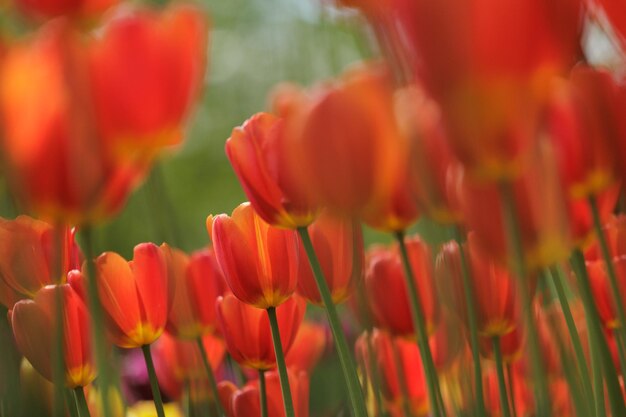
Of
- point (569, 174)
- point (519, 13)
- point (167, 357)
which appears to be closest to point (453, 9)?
point (519, 13)

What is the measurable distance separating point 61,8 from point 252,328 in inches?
8.3

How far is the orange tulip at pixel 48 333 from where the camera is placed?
1.18 ft

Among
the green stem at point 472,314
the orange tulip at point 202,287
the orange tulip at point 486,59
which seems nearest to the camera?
the orange tulip at point 486,59

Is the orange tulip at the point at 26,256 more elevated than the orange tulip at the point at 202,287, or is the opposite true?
the orange tulip at the point at 26,256

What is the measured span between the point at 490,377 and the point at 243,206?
181mm

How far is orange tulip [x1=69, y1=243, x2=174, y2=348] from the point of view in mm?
392

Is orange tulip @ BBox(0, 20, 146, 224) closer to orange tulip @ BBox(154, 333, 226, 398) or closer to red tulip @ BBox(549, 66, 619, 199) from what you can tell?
red tulip @ BBox(549, 66, 619, 199)

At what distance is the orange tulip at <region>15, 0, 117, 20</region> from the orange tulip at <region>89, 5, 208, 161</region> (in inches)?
0.4

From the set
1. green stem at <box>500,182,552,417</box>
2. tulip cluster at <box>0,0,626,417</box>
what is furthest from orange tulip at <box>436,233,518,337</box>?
green stem at <box>500,182,552,417</box>

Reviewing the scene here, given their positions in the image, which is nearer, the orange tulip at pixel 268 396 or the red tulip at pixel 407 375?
the orange tulip at pixel 268 396

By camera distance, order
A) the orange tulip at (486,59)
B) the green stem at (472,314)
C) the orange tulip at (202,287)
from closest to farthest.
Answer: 1. the orange tulip at (486,59)
2. the green stem at (472,314)
3. the orange tulip at (202,287)

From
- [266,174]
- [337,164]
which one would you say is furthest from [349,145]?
[266,174]

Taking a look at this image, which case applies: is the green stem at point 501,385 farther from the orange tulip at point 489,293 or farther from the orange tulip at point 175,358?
the orange tulip at point 175,358

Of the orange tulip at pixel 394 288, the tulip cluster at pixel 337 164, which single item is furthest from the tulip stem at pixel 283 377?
the orange tulip at pixel 394 288
